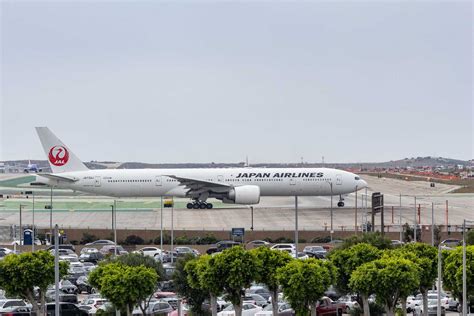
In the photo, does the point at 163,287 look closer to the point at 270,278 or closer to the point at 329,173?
the point at 270,278

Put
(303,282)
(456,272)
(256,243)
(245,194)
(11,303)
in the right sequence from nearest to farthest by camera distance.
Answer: (303,282)
(456,272)
(11,303)
(256,243)
(245,194)

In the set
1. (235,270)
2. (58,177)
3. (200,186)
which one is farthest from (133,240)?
(235,270)

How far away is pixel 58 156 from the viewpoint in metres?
84.5

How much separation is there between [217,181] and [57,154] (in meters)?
14.9

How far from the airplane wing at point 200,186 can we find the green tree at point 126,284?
45.2 m

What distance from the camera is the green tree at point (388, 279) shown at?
107 ft

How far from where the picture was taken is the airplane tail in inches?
3332

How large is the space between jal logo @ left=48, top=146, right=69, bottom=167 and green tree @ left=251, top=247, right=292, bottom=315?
52708mm

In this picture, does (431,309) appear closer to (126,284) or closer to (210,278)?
(210,278)

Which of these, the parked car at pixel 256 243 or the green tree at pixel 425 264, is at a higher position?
the green tree at pixel 425 264

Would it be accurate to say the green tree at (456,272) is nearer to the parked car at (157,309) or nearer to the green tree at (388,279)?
the green tree at (388,279)

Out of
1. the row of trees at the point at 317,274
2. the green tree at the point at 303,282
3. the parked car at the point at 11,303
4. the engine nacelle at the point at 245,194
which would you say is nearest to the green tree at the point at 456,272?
the row of trees at the point at 317,274

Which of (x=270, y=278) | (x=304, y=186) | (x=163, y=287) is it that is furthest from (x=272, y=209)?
(x=270, y=278)

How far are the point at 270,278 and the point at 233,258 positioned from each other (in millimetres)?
1608
